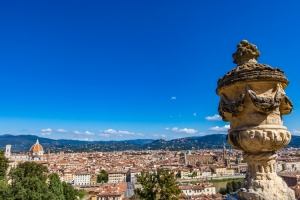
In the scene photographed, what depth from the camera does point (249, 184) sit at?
6.33 ft

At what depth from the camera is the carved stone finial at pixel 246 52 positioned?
2.17 m

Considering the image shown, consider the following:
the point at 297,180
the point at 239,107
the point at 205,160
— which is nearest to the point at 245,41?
the point at 239,107

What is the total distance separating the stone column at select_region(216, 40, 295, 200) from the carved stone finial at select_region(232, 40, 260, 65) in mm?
176

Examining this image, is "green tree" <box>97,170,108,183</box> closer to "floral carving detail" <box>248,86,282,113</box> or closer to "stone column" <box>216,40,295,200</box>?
"stone column" <box>216,40,295,200</box>

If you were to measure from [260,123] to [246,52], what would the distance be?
2.24 ft

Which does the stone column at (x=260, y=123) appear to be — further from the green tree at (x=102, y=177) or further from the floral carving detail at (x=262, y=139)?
the green tree at (x=102, y=177)

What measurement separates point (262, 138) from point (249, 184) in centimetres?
41

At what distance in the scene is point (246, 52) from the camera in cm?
216

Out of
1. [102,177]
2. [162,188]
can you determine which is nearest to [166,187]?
[162,188]

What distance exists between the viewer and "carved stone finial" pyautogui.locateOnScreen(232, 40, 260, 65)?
2.17 metres

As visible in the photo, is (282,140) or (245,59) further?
(245,59)

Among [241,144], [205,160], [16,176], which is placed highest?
[241,144]

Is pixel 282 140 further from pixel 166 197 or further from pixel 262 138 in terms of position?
pixel 166 197

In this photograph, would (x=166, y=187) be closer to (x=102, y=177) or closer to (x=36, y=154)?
(x=102, y=177)
